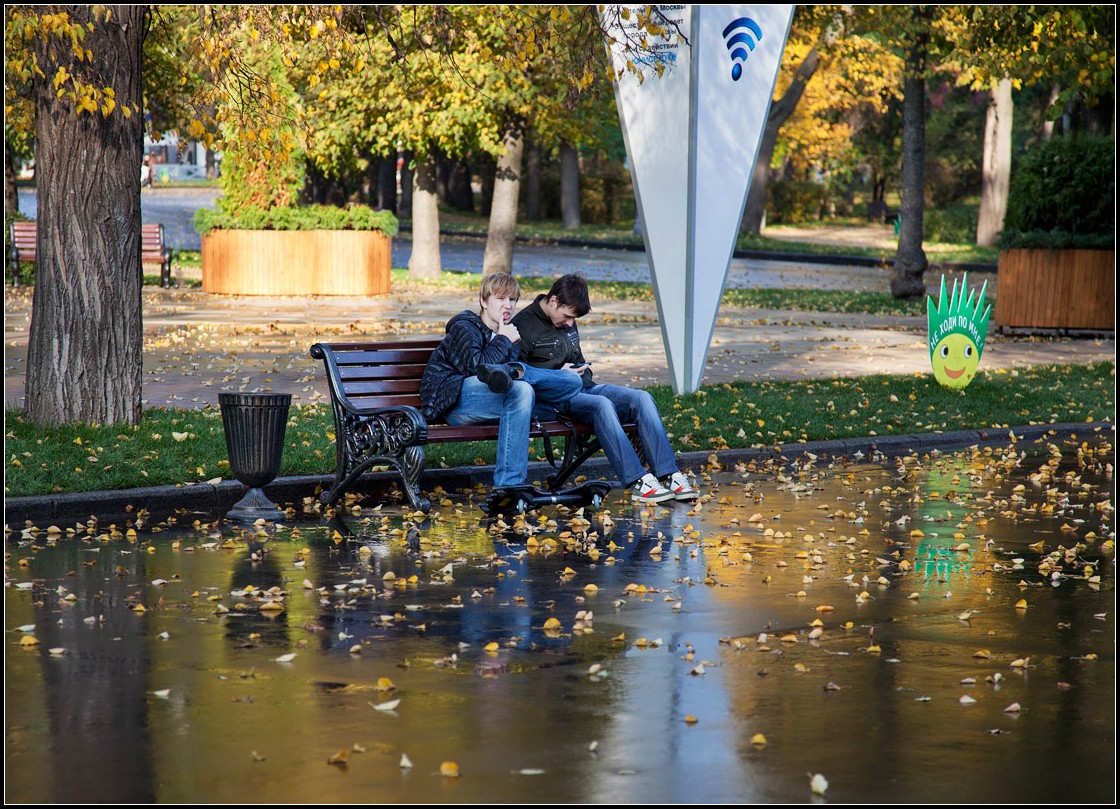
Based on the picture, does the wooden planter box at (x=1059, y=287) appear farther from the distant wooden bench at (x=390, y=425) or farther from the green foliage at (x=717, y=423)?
the distant wooden bench at (x=390, y=425)

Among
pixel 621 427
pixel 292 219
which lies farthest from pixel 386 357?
pixel 292 219

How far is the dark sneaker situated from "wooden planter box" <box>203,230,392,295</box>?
1664 cm

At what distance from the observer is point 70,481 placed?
8586 millimetres

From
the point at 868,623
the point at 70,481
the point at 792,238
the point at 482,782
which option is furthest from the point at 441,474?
the point at 792,238

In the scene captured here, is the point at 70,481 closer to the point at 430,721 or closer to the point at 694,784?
the point at 430,721

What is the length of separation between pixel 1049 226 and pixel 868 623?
15.9m

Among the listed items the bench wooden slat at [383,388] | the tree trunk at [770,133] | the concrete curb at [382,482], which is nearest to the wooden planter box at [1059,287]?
the tree trunk at [770,133]

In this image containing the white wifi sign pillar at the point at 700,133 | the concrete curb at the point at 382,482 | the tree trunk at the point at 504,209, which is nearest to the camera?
the concrete curb at the point at 382,482

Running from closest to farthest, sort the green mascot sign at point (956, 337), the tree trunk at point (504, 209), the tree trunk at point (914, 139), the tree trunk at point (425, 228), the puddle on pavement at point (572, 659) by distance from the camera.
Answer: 1. the puddle on pavement at point (572, 659)
2. the green mascot sign at point (956, 337)
3. the tree trunk at point (914, 139)
4. the tree trunk at point (504, 209)
5. the tree trunk at point (425, 228)

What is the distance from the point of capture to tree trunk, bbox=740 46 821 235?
111 feet

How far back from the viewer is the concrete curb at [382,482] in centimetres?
832

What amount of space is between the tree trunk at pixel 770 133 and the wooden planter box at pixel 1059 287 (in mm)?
5269

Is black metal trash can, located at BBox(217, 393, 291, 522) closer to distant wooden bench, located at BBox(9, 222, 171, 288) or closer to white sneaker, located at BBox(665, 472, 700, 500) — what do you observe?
white sneaker, located at BBox(665, 472, 700, 500)

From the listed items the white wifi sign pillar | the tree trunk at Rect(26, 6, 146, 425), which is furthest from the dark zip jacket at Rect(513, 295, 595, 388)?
the white wifi sign pillar
